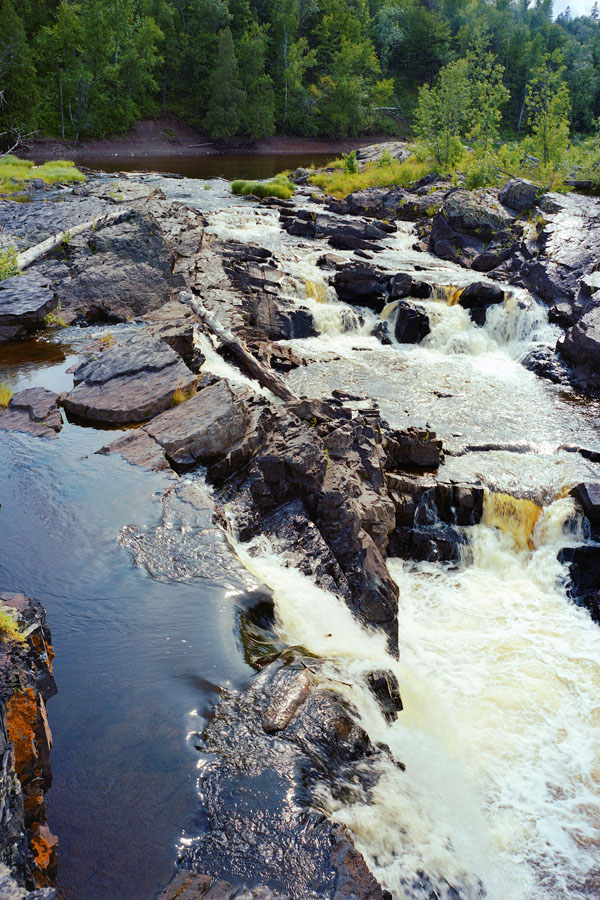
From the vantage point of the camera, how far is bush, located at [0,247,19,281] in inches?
551

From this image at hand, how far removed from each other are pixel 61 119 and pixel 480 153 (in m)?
40.0

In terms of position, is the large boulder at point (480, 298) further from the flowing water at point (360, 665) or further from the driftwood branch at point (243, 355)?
the driftwood branch at point (243, 355)

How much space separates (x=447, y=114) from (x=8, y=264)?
89.9 ft

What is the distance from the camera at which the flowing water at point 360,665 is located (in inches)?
157

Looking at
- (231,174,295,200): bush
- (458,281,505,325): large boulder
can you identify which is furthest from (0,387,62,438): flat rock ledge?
(231,174,295,200): bush

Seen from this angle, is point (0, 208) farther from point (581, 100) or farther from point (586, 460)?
point (581, 100)

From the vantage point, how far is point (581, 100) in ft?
244

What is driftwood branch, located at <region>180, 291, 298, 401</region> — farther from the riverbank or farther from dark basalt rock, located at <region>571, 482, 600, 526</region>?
the riverbank

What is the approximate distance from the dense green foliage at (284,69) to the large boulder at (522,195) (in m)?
5.89

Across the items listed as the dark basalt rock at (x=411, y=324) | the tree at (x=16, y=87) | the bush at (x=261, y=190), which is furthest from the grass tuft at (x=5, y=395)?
the tree at (x=16, y=87)

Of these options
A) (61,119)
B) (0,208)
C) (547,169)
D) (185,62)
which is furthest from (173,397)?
(185,62)

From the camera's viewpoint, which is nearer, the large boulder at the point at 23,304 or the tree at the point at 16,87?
the large boulder at the point at 23,304

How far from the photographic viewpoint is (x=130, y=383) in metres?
9.91

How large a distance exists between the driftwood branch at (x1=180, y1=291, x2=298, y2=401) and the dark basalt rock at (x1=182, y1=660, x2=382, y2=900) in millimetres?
6311
